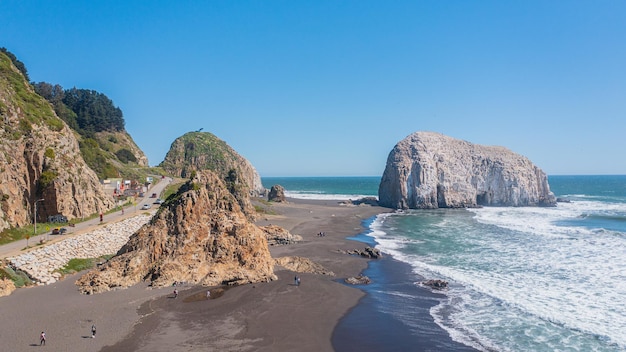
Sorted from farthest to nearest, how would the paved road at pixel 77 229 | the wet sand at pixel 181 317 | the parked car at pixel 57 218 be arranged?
the parked car at pixel 57 218, the paved road at pixel 77 229, the wet sand at pixel 181 317

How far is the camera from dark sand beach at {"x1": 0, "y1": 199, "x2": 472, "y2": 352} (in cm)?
2034

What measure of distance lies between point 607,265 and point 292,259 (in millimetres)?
28137

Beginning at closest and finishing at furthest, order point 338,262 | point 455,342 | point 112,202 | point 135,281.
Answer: point 455,342
point 135,281
point 338,262
point 112,202

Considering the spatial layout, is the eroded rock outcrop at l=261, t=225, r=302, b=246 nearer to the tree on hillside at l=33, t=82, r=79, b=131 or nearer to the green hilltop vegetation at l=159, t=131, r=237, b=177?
the tree on hillside at l=33, t=82, r=79, b=131

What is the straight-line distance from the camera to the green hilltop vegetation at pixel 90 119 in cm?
4884

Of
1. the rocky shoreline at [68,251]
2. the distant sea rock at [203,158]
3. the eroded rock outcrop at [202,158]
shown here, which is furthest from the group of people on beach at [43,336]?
the distant sea rock at [203,158]

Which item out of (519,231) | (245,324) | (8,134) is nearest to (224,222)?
(245,324)

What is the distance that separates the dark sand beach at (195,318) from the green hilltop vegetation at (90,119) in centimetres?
2927

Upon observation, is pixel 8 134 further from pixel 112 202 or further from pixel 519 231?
pixel 519 231

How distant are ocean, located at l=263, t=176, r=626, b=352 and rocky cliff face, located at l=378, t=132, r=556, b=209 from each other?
127 feet

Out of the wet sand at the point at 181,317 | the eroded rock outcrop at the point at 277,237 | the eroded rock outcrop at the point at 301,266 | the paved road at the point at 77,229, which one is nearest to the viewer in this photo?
the wet sand at the point at 181,317

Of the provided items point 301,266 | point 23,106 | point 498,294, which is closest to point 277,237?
point 301,266

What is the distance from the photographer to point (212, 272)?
30344 millimetres

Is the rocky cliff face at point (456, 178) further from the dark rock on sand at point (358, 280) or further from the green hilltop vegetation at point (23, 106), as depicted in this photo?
the green hilltop vegetation at point (23, 106)
